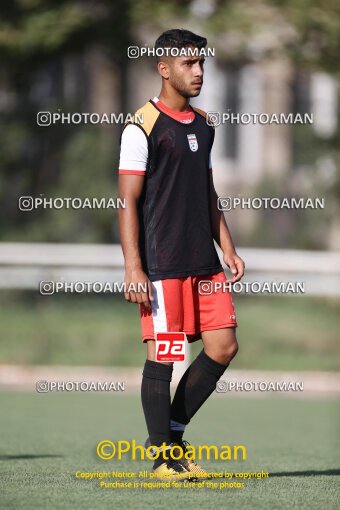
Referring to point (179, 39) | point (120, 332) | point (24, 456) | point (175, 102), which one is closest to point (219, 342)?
point (175, 102)

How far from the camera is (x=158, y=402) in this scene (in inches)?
227

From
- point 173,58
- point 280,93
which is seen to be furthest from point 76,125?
point 173,58

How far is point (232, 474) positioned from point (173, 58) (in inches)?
85.7

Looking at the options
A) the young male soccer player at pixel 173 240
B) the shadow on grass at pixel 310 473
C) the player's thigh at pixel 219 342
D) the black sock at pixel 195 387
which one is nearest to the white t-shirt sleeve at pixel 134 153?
the young male soccer player at pixel 173 240

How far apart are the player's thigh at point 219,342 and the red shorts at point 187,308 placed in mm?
28

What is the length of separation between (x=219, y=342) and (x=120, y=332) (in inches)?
354

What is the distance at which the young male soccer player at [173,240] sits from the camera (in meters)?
5.72

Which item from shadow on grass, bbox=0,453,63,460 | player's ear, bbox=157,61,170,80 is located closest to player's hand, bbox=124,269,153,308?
player's ear, bbox=157,61,170,80

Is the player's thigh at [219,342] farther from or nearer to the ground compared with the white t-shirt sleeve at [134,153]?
nearer to the ground

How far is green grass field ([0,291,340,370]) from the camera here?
14.1 metres

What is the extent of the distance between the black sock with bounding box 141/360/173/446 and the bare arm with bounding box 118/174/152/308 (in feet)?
1.13

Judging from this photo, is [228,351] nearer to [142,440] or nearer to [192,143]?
[192,143]

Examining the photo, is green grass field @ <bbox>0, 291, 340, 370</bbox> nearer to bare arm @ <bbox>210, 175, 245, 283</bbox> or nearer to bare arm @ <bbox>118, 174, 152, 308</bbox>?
bare arm @ <bbox>210, 175, 245, 283</bbox>

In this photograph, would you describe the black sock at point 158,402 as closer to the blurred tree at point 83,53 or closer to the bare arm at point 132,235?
the bare arm at point 132,235
